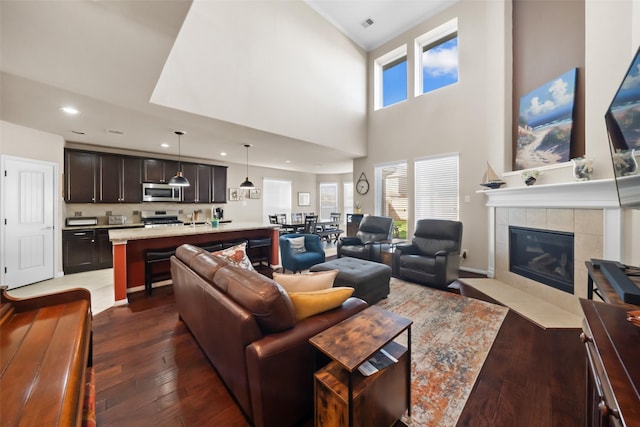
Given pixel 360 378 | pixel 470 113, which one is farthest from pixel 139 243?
pixel 470 113

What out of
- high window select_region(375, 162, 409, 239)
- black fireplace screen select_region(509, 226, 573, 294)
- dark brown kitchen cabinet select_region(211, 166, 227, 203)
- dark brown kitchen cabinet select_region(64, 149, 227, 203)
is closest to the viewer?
black fireplace screen select_region(509, 226, 573, 294)

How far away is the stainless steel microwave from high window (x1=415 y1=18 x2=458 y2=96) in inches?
234

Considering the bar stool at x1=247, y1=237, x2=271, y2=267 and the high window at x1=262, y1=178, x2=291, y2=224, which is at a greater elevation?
the high window at x1=262, y1=178, x2=291, y2=224

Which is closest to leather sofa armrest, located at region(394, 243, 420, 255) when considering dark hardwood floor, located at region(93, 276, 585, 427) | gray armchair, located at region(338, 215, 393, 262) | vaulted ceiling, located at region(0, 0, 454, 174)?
gray armchair, located at region(338, 215, 393, 262)

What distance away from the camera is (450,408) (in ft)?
4.76

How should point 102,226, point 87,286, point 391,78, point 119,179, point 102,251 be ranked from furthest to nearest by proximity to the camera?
point 391,78 < point 119,179 < point 102,226 < point 102,251 < point 87,286

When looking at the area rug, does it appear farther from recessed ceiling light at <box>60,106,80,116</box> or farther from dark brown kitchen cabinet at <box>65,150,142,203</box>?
dark brown kitchen cabinet at <box>65,150,142,203</box>

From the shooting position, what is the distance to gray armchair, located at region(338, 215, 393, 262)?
4.21 metres

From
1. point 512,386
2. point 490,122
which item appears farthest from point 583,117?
point 512,386

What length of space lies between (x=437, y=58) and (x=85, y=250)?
7815mm

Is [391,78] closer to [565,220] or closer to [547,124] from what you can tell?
[547,124]

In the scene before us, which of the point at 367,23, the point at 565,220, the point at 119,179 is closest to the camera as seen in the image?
the point at 565,220

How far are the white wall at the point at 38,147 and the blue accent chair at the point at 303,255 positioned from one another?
12.8 feet

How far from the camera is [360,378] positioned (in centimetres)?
114
